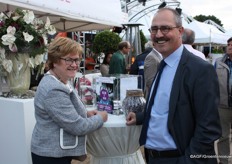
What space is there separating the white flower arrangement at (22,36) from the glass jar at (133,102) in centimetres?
106

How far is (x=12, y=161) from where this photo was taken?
2539mm

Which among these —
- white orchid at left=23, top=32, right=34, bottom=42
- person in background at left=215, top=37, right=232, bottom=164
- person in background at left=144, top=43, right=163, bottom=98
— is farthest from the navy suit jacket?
person in background at left=144, top=43, right=163, bottom=98

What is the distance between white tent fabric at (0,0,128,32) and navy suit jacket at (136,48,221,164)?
2.02 metres

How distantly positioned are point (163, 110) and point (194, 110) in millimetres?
162

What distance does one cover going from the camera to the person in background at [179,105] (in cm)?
136

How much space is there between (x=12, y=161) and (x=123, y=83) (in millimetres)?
1215

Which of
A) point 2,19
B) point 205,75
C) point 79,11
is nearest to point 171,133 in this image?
point 205,75

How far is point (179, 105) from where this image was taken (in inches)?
55.1

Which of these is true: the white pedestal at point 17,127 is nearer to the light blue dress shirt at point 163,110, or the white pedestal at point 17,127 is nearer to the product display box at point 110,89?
the product display box at point 110,89

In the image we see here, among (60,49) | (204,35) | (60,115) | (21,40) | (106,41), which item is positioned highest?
(204,35)

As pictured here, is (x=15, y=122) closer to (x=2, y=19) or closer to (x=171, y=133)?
(x=2, y=19)

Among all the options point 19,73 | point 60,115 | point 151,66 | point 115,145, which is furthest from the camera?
point 151,66

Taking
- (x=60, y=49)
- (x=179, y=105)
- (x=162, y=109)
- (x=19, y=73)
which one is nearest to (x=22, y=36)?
(x=19, y=73)

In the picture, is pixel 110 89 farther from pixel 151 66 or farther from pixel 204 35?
pixel 204 35
